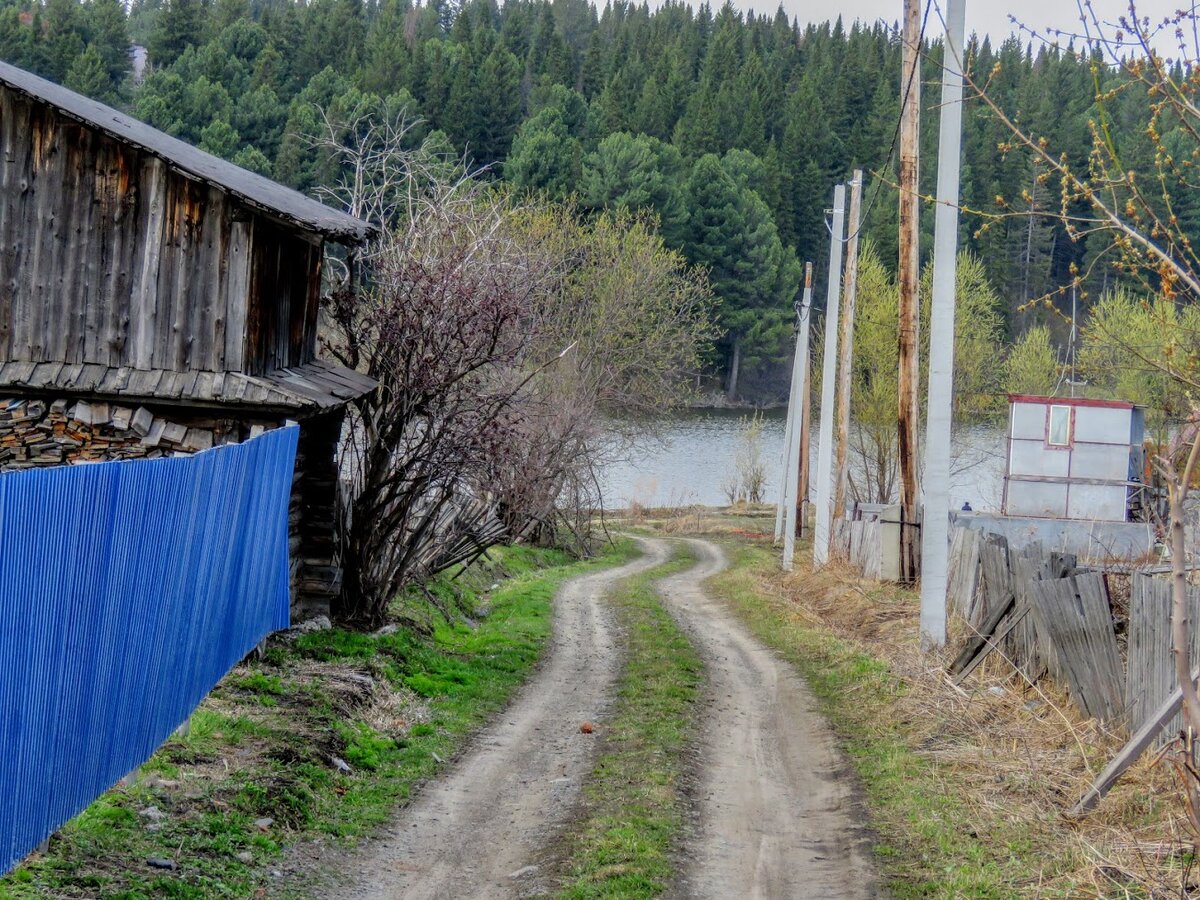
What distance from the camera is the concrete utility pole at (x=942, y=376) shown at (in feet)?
42.5

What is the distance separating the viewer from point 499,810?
886 centimetres

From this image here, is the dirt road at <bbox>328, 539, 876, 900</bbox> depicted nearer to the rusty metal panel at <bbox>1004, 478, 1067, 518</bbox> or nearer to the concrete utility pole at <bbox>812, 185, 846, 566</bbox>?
the concrete utility pole at <bbox>812, 185, 846, 566</bbox>

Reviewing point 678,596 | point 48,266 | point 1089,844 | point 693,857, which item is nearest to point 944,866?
point 1089,844

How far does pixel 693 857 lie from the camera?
25.5 ft

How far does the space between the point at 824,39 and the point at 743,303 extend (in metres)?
52.3

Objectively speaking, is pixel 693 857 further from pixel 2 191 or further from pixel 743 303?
pixel 743 303

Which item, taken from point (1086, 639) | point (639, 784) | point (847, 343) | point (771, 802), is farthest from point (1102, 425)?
point (639, 784)

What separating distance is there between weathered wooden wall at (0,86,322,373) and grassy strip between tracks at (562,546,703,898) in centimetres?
534

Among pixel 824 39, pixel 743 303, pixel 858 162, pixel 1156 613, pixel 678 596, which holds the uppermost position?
pixel 824 39

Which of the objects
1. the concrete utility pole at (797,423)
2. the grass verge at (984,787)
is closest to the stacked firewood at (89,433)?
the grass verge at (984,787)

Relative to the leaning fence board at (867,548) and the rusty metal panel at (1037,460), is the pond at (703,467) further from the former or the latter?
the leaning fence board at (867,548)

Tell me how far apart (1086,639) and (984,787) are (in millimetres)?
1665

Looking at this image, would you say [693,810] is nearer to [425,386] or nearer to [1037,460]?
[425,386]

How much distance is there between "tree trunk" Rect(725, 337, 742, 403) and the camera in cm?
7688
